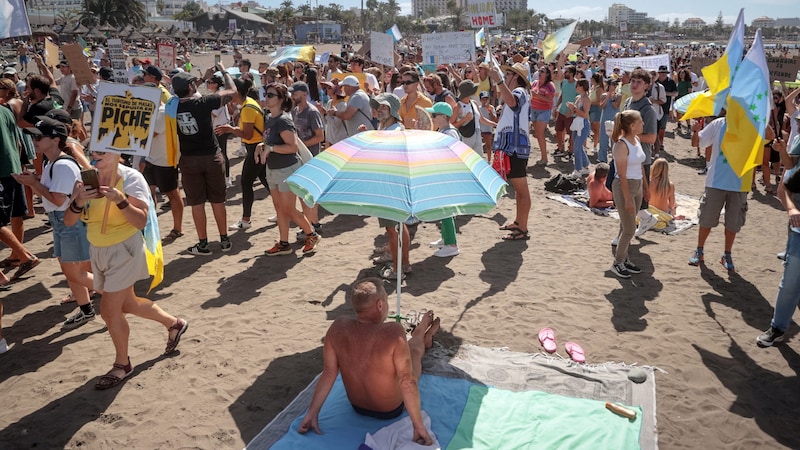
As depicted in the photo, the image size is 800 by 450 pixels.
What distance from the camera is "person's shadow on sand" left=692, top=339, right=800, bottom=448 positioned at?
3717mm

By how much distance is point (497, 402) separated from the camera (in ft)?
12.9

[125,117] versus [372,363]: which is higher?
[125,117]

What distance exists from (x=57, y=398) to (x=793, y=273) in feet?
18.7

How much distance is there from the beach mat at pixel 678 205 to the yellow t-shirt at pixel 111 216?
675 cm

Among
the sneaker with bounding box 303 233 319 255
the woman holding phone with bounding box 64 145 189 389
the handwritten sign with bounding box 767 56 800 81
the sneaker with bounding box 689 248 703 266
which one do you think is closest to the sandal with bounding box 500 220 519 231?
the sneaker with bounding box 689 248 703 266

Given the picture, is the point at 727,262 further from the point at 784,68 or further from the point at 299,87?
the point at 784,68

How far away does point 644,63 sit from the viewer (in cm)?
1333

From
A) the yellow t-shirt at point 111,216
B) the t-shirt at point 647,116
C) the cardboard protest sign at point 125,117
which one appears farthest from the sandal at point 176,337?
the t-shirt at point 647,116

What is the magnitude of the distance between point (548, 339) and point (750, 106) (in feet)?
9.54

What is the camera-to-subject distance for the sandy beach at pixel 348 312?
12.5 ft

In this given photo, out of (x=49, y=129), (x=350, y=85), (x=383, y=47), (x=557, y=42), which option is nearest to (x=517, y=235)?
(x=350, y=85)

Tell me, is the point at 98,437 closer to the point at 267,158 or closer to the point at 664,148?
the point at 267,158

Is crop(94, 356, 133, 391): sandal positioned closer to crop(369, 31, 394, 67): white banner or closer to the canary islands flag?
the canary islands flag

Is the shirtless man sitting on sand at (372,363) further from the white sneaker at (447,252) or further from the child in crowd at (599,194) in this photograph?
the child in crowd at (599,194)
